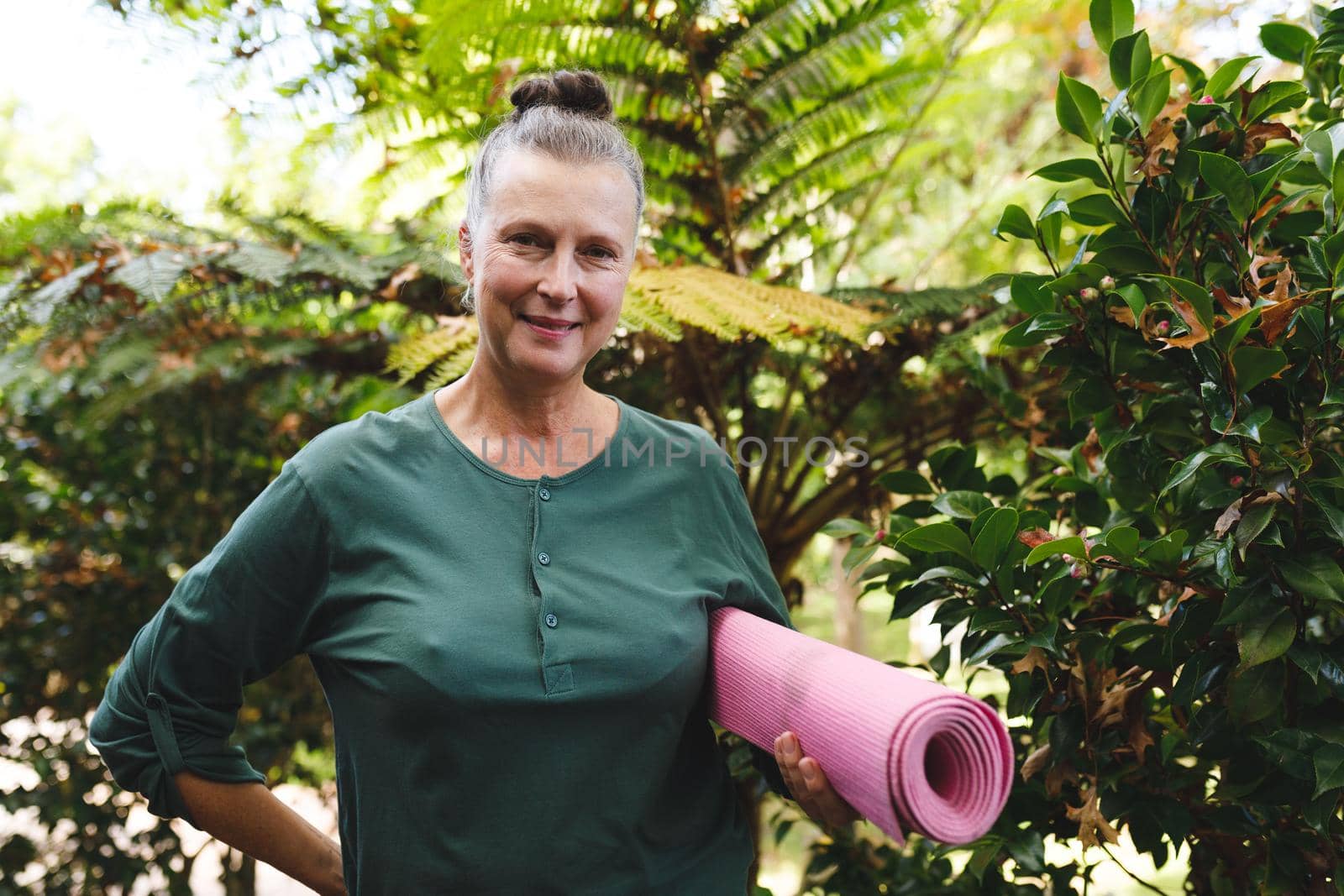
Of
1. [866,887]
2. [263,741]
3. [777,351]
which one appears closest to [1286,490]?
[866,887]

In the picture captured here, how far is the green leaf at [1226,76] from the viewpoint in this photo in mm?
1202

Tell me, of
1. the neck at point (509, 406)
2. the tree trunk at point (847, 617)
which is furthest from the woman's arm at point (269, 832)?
the tree trunk at point (847, 617)

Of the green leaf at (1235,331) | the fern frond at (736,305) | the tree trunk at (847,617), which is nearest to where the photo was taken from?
the green leaf at (1235,331)

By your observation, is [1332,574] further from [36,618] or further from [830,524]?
[36,618]

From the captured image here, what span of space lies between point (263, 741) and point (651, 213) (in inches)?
69.1

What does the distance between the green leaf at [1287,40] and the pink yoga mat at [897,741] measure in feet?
3.60

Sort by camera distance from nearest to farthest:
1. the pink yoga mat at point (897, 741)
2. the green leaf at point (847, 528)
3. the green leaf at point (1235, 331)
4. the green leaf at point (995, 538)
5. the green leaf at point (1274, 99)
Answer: the pink yoga mat at point (897, 741)
the green leaf at point (1235, 331)
the green leaf at point (995, 538)
the green leaf at point (1274, 99)
the green leaf at point (847, 528)

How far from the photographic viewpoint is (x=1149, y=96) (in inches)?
45.7

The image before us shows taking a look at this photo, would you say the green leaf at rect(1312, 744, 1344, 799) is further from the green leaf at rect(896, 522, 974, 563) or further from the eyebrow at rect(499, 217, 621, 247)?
the eyebrow at rect(499, 217, 621, 247)

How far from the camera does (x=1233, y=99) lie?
49.6 inches

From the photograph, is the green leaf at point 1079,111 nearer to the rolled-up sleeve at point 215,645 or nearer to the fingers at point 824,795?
the fingers at point 824,795

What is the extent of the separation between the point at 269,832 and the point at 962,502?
102 centimetres

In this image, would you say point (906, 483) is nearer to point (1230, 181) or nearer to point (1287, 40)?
point (1230, 181)

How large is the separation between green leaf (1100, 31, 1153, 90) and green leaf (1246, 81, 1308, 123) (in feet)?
0.55
